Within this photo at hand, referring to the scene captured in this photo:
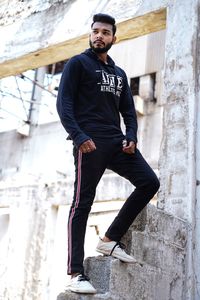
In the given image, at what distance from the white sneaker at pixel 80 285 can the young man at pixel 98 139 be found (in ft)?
0.19

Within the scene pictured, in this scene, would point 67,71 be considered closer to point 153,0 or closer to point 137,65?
point 153,0

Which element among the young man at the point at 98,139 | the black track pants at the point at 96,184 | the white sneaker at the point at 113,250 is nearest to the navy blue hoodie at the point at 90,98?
the young man at the point at 98,139

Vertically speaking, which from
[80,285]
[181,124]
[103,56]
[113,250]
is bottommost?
[80,285]

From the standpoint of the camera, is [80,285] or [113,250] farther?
[113,250]

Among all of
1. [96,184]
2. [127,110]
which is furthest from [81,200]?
[127,110]

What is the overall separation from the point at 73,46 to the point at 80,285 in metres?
3.78

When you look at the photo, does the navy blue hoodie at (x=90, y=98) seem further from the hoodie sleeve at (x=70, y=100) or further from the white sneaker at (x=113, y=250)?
the white sneaker at (x=113, y=250)

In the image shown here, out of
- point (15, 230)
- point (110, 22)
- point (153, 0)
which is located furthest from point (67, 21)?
point (15, 230)

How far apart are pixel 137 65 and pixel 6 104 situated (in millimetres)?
3478

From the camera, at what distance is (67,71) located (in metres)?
3.59

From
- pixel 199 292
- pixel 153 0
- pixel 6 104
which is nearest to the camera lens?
pixel 199 292

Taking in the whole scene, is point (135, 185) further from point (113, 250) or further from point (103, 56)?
point (103, 56)

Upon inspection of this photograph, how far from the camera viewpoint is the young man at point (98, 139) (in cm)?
341

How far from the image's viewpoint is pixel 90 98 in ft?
11.9
